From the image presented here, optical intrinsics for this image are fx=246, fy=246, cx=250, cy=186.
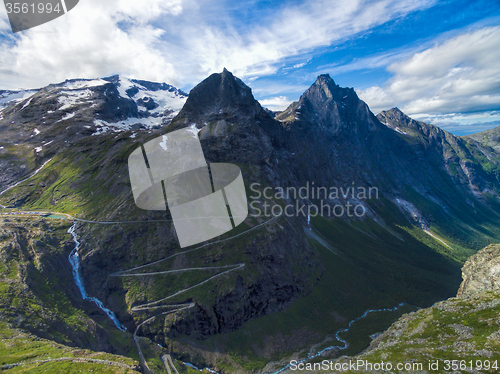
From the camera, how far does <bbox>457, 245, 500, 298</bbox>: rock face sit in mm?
63531

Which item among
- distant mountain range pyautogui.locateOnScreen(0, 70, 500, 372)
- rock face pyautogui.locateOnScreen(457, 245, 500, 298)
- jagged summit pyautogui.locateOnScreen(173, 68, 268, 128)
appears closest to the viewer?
rock face pyautogui.locateOnScreen(457, 245, 500, 298)

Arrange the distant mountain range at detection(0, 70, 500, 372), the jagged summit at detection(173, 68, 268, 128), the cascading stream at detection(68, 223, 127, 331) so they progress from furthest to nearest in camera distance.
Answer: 1. the jagged summit at detection(173, 68, 268, 128)
2. the cascading stream at detection(68, 223, 127, 331)
3. the distant mountain range at detection(0, 70, 500, 372)

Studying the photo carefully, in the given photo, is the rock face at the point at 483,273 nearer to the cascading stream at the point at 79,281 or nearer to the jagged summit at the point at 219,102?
the cascading stream at the point at 79,281

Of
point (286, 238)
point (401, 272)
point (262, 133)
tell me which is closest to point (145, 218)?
point (286, 238)

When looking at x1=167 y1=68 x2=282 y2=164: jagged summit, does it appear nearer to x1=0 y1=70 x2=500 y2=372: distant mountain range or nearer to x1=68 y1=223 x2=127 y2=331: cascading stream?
x1=0 y1=70 x2=500 y2=372: distant mountain range

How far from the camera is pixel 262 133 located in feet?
586

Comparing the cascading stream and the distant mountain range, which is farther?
the cascading stream

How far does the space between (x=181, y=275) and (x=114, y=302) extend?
2482 cm

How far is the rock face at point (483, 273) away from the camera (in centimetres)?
6353

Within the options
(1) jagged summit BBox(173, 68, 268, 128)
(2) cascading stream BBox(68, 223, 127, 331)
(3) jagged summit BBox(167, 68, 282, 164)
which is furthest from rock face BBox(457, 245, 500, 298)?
(1) jagged summit BBox(173, 68, 268, 128)

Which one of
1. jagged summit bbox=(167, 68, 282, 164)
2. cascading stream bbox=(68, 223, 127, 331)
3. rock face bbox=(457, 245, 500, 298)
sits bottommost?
rock face bbox=(457, 245, 500, 298)

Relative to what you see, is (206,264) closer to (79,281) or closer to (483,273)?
(79,281)

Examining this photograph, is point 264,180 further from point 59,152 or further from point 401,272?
point 59,152

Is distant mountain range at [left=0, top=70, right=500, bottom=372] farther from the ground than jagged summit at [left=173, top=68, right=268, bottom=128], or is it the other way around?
jagged summit at [left=173, top=68, right=268, bottom=128]
